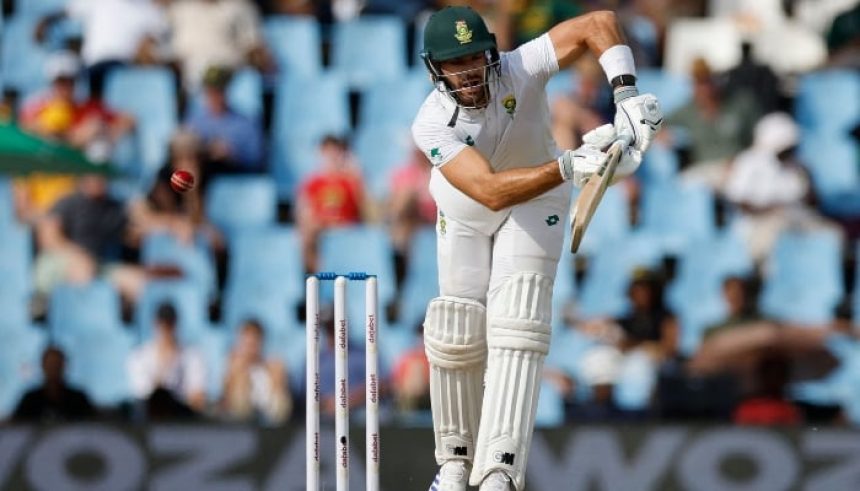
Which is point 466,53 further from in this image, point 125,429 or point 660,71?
point 660,71

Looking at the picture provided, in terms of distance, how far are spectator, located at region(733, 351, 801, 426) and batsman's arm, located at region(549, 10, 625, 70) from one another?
3725 mm

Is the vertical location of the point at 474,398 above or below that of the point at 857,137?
below

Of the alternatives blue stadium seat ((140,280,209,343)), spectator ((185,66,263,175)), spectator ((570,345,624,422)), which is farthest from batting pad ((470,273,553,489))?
spectator ((185,66,263,175))

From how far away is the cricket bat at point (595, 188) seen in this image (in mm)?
5543

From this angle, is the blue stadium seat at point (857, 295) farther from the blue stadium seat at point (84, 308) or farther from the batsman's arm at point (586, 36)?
the batsman's arm at point (586, 36)

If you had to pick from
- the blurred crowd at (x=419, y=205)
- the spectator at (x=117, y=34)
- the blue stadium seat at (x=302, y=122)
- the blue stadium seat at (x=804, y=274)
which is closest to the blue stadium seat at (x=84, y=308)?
the blurred crowd at (x=419, y=205)

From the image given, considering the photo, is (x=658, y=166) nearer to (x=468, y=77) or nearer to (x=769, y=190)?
(x=769, y=190)

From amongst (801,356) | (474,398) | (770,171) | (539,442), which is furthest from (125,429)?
(770,171)

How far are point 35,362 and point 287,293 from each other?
160cm

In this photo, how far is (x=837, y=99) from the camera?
11523 millimetres

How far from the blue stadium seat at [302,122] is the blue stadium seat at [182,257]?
777mm

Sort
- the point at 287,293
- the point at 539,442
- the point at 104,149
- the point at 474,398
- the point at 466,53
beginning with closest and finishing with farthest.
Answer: the point at 466,53, the point at 474,398, the point at 539,442, the point at 287,293, the point at 104,149

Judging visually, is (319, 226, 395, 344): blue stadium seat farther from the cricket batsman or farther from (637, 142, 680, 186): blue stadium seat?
the cricket batsman

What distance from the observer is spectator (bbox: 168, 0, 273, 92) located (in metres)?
11.8
